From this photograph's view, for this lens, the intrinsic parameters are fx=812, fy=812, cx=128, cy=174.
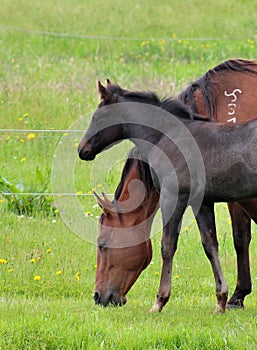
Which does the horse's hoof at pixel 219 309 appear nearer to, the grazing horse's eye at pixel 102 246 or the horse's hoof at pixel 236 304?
the horse's hoof at pixel 236 304

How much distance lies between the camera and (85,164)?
11461 mm

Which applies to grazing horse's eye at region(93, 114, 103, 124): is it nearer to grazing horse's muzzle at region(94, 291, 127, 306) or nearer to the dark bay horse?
the dark bay horse

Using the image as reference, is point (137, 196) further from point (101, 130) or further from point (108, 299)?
point (108, 299)

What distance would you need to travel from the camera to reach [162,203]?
19.4 ft

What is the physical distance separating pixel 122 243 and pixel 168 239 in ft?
1.83

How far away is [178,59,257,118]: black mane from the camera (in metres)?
6.67

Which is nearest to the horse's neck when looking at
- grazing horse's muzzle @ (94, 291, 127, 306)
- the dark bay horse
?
the dark bay horse

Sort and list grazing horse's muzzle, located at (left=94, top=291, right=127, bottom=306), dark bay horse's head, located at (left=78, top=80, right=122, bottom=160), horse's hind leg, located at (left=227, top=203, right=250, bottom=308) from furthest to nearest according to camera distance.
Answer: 1. horse's hind leg, located at (left=227, top=203, right=250, bottom=308)
2. grazing horse's muzzle, located at (left=94, top=291, right=127, bottom=306)
3. dark bay horse's head, located at (left=78, top=80, right=122, bottom=160)

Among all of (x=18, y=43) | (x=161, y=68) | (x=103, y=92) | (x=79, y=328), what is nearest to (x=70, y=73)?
(x=161, y=68)

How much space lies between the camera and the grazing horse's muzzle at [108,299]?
6391 mm

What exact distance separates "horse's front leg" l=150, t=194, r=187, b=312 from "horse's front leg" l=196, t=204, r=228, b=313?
0.28 meters

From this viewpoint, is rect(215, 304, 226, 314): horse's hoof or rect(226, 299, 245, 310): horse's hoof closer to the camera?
rect(215, 304, 226, 314): horse's hoof

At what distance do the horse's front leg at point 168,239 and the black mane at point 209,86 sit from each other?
1083mm

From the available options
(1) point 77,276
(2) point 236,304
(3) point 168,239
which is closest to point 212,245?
(3) point 168,239
